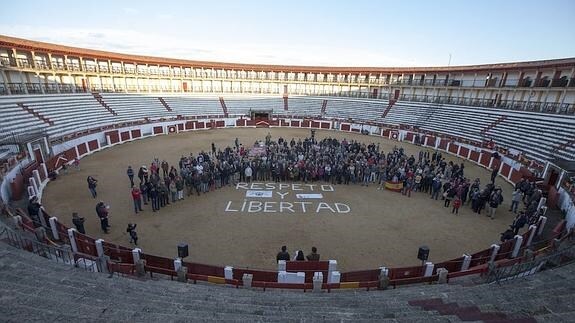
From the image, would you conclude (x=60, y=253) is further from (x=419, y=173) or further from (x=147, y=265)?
(x=419, y=173)

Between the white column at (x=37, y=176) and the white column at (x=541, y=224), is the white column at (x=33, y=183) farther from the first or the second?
the white column at (x=541, y=224)

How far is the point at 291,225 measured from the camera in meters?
12.8

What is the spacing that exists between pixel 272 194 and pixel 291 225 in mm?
3888

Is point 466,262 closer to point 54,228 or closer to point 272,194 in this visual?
point 272,194

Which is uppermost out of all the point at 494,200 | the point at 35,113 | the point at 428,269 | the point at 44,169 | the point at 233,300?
the point at 35,113

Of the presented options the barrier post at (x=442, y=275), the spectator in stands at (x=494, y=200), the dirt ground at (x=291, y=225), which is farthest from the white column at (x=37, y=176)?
the spectator in stands at (x=494, y=200)

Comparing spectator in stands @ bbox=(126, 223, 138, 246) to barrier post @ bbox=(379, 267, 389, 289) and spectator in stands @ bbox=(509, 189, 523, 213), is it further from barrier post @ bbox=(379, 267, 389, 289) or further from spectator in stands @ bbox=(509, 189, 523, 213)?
spectator in stands @ bbox=(509, 189, 523, 213)

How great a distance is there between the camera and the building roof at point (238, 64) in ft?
93.4

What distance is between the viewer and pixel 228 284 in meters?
8.25

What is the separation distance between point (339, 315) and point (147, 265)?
234 inches

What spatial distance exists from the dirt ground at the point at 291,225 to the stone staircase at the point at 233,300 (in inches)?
109

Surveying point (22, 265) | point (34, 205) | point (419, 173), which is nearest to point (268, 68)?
point (419, 173)

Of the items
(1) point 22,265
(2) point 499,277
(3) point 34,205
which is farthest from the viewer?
(3) point 34,205

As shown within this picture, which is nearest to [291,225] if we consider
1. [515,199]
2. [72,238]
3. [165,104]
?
[72,238]
